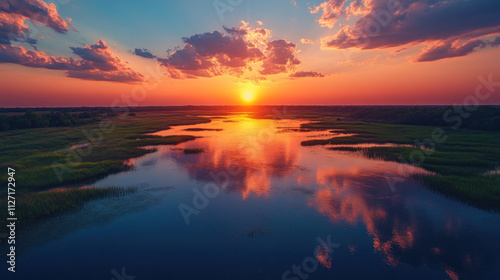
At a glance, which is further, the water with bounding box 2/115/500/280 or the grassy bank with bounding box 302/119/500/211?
the grassy bank with bounding box 302/119/500/211

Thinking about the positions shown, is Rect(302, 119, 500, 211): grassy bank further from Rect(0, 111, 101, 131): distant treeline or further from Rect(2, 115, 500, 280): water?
Rect(0, 111, 101, 131): distant treeline

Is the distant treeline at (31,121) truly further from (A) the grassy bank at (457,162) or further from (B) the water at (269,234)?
(A) the grassy bank at (457,162)

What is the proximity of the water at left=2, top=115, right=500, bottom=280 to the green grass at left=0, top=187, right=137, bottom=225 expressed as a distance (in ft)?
2.81

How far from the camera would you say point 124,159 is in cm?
2636

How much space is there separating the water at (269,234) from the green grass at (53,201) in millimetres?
858

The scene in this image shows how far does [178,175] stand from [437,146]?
3435cm

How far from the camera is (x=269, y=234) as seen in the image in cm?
1185

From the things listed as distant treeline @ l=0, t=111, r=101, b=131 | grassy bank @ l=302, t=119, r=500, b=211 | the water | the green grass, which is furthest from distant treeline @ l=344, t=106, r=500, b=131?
distant treeline @ l=0, t=111, r=101, b=131

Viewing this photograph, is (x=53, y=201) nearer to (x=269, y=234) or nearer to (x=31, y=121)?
(x=269, y=234)

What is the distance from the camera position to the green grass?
1297 cm

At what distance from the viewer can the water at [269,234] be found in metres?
9.39

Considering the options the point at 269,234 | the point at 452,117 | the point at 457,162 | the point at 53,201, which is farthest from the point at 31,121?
the point at 452,117

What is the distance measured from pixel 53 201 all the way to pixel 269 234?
1366 cm

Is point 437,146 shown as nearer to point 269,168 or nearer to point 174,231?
point 269,168
